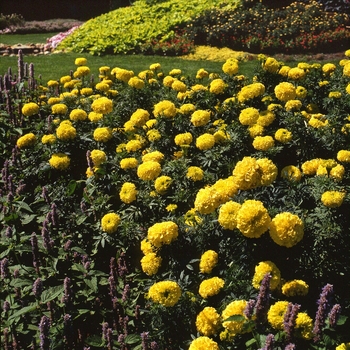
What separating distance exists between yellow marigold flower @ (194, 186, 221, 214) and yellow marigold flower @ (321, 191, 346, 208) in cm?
61

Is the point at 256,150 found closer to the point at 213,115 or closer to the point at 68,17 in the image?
the point at 213,115

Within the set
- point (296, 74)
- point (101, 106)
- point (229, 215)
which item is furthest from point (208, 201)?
point (296, 74)

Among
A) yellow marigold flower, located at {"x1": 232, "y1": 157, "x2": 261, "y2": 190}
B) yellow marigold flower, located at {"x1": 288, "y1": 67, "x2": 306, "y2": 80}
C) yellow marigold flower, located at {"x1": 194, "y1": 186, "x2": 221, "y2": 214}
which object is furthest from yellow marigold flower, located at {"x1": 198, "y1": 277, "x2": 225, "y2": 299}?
yellow marigold flower, located at {"x1": 288, "y1": 67, "x2": 306, "y2": 80}

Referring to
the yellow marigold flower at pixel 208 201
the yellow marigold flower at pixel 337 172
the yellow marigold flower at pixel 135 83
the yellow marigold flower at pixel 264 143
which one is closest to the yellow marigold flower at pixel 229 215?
the yellow marigold flower at pixel 208 201

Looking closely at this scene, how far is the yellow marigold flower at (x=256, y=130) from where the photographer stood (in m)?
3.80

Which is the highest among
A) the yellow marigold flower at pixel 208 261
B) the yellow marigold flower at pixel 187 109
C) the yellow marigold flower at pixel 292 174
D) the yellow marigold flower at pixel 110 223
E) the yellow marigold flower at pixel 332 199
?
the yellow marigold flower at pixel 187 109

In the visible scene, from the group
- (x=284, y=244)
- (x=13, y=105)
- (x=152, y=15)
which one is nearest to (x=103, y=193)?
(x=284, y=244)

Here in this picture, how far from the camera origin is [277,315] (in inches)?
94.6

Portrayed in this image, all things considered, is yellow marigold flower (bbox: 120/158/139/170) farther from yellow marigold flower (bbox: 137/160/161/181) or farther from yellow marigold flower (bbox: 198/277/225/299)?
yellow marigold flower (bbox: 198/277/225/299)

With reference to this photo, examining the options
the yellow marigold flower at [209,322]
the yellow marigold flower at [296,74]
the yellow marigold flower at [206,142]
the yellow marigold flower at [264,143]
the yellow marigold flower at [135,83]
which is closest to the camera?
the yellow marigold flower at [209,322]

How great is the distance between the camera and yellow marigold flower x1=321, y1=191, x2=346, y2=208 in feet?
9.42

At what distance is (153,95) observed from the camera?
16.4 feet

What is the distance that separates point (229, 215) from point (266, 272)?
1.22 ft

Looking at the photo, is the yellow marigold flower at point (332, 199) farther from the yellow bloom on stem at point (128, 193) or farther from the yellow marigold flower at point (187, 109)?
the yellow marigold flower at point (187, 109)
